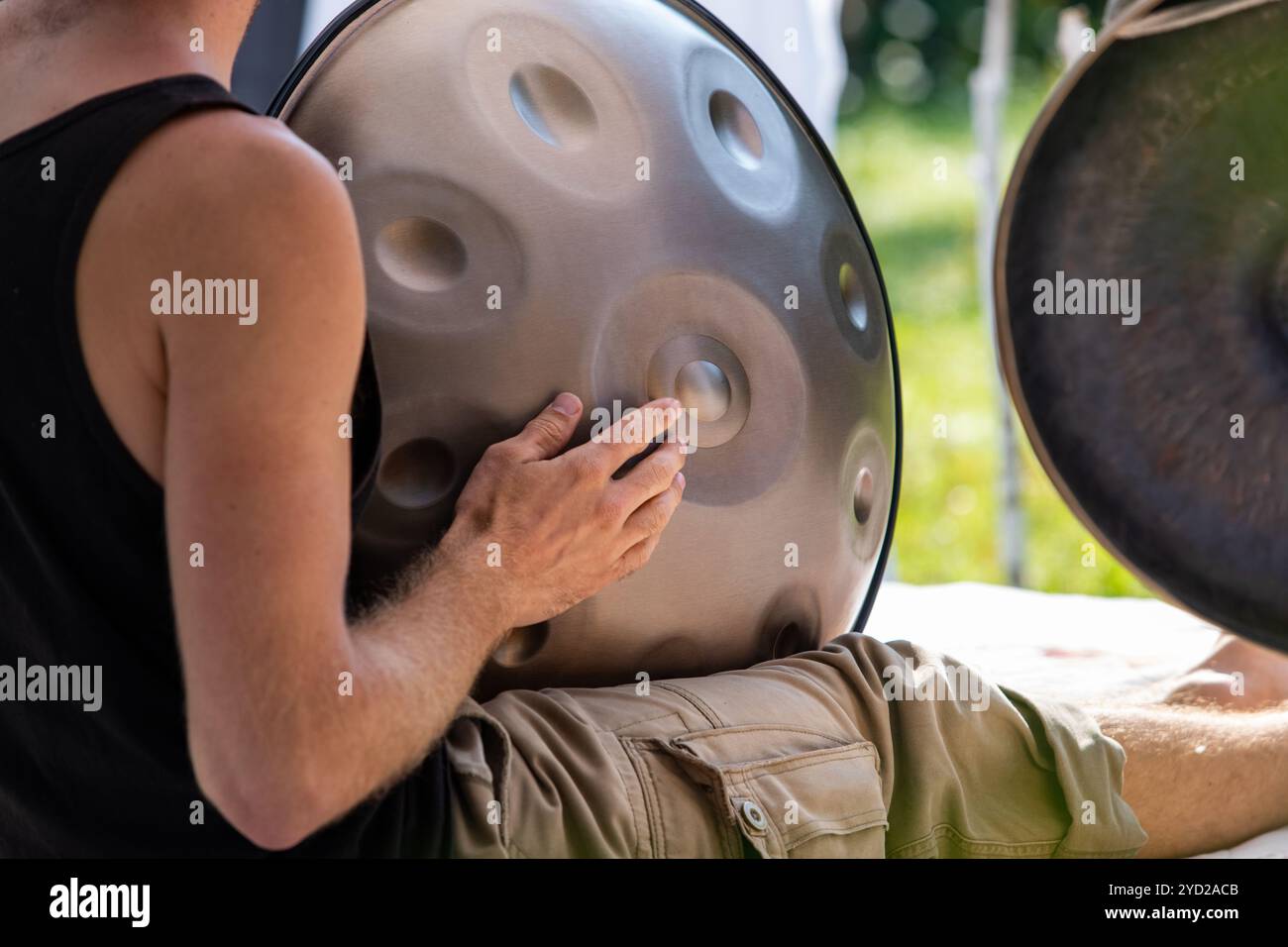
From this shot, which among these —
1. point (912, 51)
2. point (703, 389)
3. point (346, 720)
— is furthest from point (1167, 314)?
point (912, 51)

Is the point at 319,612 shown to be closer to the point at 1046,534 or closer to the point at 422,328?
the point at 422,328

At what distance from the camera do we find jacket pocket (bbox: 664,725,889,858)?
0.92 m

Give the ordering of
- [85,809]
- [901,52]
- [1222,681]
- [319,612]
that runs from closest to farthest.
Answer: [319,612] → [85,809] → [1222,681] → [901,52]

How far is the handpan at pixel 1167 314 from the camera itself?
1.07 m

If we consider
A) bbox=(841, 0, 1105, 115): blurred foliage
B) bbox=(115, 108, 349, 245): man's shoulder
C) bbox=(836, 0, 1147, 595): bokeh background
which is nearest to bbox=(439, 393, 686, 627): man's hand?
bbox=(115, 108, 349, 245): man's shoulder

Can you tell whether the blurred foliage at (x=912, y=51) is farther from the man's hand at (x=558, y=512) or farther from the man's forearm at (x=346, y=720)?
the man's forearm at (x=346, y=720)

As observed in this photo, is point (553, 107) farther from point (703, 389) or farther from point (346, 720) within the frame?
point (346, 720)

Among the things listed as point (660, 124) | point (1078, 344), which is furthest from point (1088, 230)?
point (660, 124)

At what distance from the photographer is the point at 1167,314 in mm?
1115

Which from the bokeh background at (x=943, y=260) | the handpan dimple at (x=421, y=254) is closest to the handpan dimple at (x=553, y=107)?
the handpan dimple at (x=421, y=254)

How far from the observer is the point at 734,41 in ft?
4.04

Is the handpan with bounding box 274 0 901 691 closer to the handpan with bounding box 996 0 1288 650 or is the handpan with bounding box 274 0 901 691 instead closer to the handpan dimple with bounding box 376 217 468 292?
the handpan dimple with bounding box 376 217 468 292

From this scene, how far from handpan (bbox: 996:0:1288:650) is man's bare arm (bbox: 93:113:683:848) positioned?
1.86 feet

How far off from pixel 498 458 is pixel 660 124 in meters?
0.31
